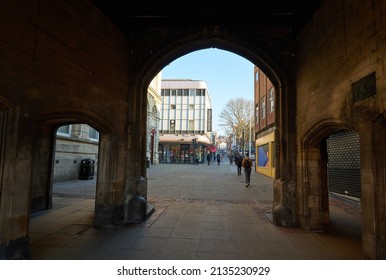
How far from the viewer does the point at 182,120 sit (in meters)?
43.6

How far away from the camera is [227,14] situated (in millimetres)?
6355

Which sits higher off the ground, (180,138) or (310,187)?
(180,138)

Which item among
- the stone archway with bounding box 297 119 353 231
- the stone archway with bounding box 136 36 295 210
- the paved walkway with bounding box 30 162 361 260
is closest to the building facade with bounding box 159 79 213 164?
the paved walkway with bounding box 30 162 361 260

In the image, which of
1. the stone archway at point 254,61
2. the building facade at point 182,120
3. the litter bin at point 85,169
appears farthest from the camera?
the building facade at point 182,120

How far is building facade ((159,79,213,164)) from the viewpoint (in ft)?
136

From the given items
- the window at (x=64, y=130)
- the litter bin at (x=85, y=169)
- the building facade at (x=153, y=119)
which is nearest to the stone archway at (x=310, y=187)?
the litter bin at (x=85, y=169)

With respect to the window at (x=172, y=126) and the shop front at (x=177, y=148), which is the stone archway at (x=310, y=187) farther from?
the window at (x=172, y=126)

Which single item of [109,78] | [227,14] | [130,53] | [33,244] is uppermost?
[227,14]

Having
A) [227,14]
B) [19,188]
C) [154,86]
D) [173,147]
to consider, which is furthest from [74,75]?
[173,147]

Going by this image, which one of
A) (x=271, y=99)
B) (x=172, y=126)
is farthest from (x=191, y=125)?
(x=271, y=99)

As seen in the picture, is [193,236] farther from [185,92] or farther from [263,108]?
[185,92]

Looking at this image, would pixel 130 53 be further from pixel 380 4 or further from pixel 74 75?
pixel 380 4

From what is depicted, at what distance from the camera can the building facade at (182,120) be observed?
1629 inches

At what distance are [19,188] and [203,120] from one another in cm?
4001
